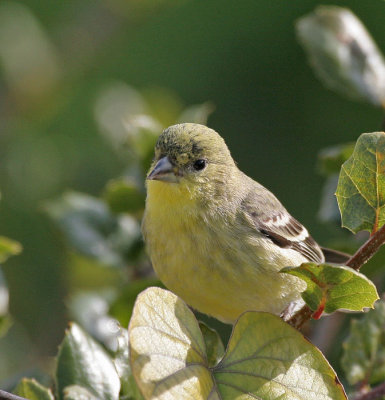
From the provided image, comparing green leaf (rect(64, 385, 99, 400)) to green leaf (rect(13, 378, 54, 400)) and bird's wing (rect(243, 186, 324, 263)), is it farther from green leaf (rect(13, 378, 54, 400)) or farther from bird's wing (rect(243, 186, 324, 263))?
bird's wing (rect(243, 186, 324, 263))

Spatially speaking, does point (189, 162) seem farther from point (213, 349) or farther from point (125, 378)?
point (125, 378)

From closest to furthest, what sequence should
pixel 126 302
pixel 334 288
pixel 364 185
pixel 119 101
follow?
pixel 334 288, pixel 364 185, pixel 126 302, pixel 119 101

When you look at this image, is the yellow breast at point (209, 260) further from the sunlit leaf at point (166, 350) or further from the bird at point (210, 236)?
the sunlit leaf at point (166, 350)

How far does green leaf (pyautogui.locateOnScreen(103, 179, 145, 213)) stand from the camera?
115 inches

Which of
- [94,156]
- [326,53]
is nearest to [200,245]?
[326,53]

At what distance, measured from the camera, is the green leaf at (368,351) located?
2451 millimetres

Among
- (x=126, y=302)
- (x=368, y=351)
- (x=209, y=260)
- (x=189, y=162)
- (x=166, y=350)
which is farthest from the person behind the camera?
(x=189, y=162)

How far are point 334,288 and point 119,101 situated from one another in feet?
9.73

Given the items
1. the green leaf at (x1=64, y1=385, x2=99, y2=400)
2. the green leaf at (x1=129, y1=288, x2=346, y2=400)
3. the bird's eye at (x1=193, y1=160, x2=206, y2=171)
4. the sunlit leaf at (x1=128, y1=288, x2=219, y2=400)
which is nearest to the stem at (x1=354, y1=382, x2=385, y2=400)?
the green leaf at (x1=129, y1=288, x2=346, y2=400)

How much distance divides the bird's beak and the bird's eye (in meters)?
0.18

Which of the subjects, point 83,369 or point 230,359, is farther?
point 83,369

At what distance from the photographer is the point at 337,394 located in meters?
1.77

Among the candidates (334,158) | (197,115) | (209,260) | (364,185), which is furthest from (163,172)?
(364,185)

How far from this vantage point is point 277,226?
11.5 ft
